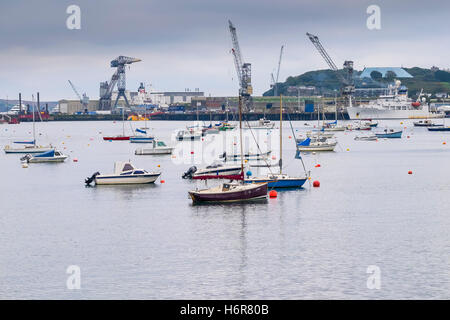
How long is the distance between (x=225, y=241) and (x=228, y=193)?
13.0 meters

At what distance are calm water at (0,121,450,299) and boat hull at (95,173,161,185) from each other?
1034mm

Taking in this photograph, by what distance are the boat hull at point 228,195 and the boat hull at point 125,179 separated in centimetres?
1432

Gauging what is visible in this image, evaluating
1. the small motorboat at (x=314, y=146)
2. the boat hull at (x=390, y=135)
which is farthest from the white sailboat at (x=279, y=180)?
the boat hull at (x=390, y=135)

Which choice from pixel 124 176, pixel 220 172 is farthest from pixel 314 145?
pixel 124 176

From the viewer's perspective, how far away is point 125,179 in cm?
7019

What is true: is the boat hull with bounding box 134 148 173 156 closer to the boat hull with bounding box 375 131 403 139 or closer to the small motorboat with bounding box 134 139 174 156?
the small motorboat with bounding box 134 139 174 156

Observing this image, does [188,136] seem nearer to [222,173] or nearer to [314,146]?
[314,146]

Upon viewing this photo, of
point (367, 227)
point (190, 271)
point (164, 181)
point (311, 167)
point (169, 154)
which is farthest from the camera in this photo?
point (169, 154)

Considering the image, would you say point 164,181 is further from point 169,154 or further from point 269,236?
point 169,154

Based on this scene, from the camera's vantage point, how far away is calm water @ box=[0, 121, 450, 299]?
33719mm

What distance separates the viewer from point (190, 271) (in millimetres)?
36312
